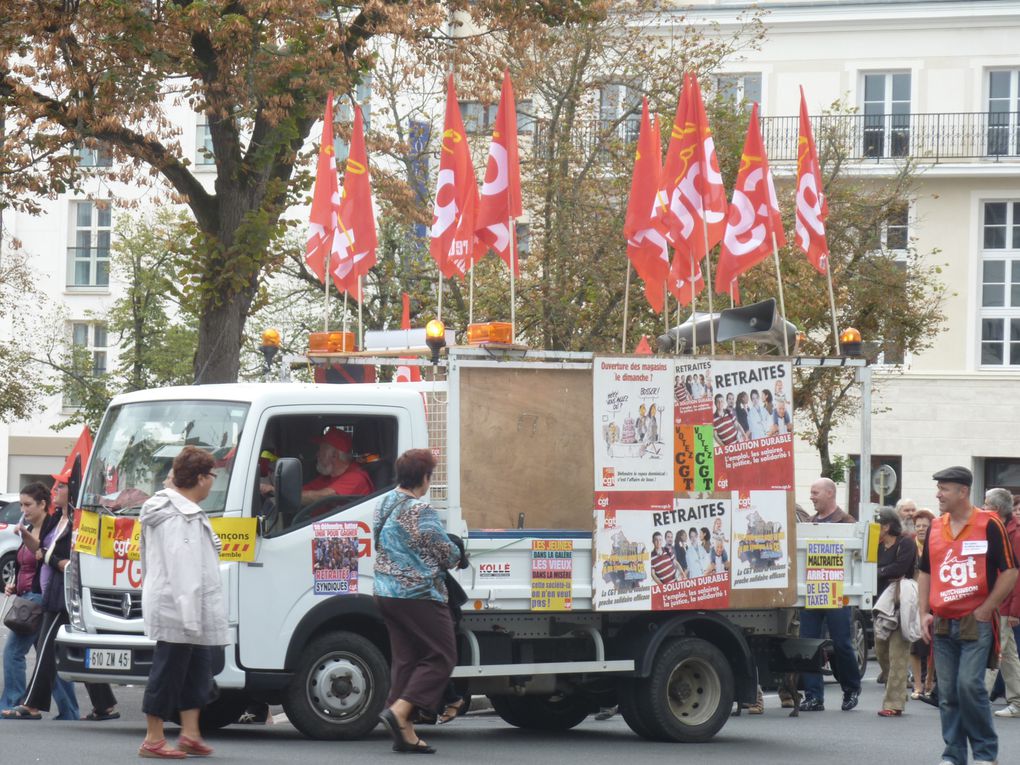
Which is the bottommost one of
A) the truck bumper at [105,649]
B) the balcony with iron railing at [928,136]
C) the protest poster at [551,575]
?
the truck bumper at [105,649]

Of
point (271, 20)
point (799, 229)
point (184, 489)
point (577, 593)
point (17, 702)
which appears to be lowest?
point (17, 702)

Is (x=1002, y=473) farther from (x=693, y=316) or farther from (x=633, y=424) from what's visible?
(x=633, y=424)

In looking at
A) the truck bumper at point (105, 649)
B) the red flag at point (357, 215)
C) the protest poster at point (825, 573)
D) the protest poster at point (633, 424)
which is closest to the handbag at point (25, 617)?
the truck bumper at point (105, 649)

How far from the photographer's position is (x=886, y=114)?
4047 centimetres

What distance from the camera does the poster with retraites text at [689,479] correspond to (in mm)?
11438

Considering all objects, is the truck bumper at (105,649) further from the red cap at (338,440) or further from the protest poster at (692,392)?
the protest poster at (692,392)

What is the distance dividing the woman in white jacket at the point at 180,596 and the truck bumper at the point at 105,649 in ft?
3.54

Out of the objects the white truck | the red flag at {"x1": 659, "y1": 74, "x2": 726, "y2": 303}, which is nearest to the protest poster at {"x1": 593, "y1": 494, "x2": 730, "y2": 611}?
the white truck

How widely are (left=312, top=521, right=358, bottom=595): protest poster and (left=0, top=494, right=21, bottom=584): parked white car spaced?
2103cm

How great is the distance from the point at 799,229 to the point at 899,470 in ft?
85.9

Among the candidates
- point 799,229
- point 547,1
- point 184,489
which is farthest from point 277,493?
point 547,1

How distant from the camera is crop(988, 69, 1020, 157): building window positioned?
131 feet

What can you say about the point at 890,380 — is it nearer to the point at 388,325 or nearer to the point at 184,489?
the point at 388,325

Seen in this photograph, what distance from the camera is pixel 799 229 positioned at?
14.2 meters
